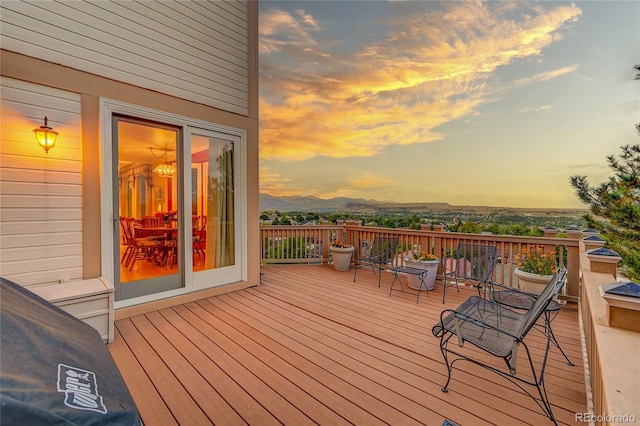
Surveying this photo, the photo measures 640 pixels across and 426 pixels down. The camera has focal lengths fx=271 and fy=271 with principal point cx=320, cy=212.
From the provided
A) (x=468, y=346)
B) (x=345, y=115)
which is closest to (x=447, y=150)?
(x=345, y=115)

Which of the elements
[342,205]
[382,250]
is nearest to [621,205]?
[382,250]

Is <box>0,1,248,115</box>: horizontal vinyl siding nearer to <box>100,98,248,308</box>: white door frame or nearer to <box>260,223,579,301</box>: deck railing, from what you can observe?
<box>100,98,248,308</box>: white door frame

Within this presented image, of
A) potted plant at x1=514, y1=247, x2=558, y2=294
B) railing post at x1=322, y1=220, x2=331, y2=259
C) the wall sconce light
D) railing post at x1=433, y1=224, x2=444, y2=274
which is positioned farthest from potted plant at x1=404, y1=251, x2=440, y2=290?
the wall sconce light

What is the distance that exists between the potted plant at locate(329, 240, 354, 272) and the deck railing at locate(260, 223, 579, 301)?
323 mm

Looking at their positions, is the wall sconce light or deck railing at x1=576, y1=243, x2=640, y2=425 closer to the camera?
deck railing at x1=576, y1=243, x2=640, y2=425

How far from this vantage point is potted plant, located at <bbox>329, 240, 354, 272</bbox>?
582 centimetres

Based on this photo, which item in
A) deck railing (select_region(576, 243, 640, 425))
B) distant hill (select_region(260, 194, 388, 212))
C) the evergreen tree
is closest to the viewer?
deck railing (select_region(576, 243, 640, 425))

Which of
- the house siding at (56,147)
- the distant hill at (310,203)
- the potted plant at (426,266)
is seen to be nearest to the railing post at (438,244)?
the potted plant at (426,266)

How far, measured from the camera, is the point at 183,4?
153 inches

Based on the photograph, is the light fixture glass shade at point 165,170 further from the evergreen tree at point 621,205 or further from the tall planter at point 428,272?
the evergreen tree at point 621,205

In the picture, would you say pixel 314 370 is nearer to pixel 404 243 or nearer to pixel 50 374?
pixel 50 374

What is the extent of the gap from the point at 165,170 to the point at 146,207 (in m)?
0.91

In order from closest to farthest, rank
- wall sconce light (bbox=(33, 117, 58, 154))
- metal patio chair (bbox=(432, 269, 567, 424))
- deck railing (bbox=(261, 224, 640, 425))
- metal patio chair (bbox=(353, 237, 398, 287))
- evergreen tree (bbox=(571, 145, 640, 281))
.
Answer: deck railing (bbox=(261, 224, 640, 425))
metal patio chair (bbox=(432, 269, 567, 424))
wall sconce light (bbox=(33, 117, 58, 154))
evergreen tree (bbox=(571, 145, 640, 281))
metal patio chair (bbox=(353, 237, 398, 287))

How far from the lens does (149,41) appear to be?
11.7 ft
